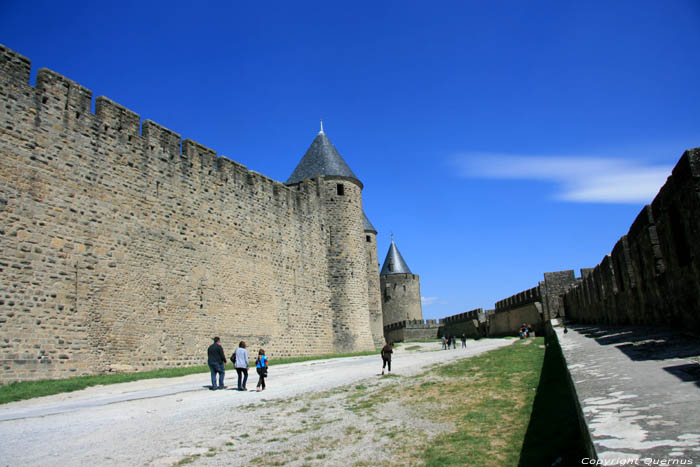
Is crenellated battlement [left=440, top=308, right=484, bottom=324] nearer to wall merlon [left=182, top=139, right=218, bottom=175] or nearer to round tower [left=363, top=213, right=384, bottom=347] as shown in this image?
round tower [left=363, top=213, right=384, bottom=347]

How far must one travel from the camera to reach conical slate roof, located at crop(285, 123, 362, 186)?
24797mm

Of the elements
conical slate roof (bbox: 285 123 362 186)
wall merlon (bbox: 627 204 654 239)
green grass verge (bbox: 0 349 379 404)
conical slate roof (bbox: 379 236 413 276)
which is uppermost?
conical slate roof (bbox: 285 123 362 186)

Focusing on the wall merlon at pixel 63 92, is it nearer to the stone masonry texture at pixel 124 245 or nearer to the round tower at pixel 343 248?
the stone masonry texture at pixel 124 245

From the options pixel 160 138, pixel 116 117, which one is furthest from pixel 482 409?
pixel 160 138

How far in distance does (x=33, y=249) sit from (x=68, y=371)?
285 centimetres

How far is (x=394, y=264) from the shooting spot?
1810 inches

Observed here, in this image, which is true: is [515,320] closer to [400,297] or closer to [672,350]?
[400,297]

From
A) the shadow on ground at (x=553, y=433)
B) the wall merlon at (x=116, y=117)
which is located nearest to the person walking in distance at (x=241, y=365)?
the shadow on ground at (x=553, y=433)

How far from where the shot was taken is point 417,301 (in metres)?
45.2

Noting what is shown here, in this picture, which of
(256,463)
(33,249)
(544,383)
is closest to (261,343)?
(33,249)

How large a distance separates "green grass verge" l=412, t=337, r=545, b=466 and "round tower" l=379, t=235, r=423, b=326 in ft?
112

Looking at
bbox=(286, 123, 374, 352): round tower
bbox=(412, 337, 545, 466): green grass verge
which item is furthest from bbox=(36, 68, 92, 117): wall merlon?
bbox=(286, 123, 374, 352): round tower

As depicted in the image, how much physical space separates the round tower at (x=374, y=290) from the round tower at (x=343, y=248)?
294cm

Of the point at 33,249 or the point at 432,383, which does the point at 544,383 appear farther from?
the point at 33,249
